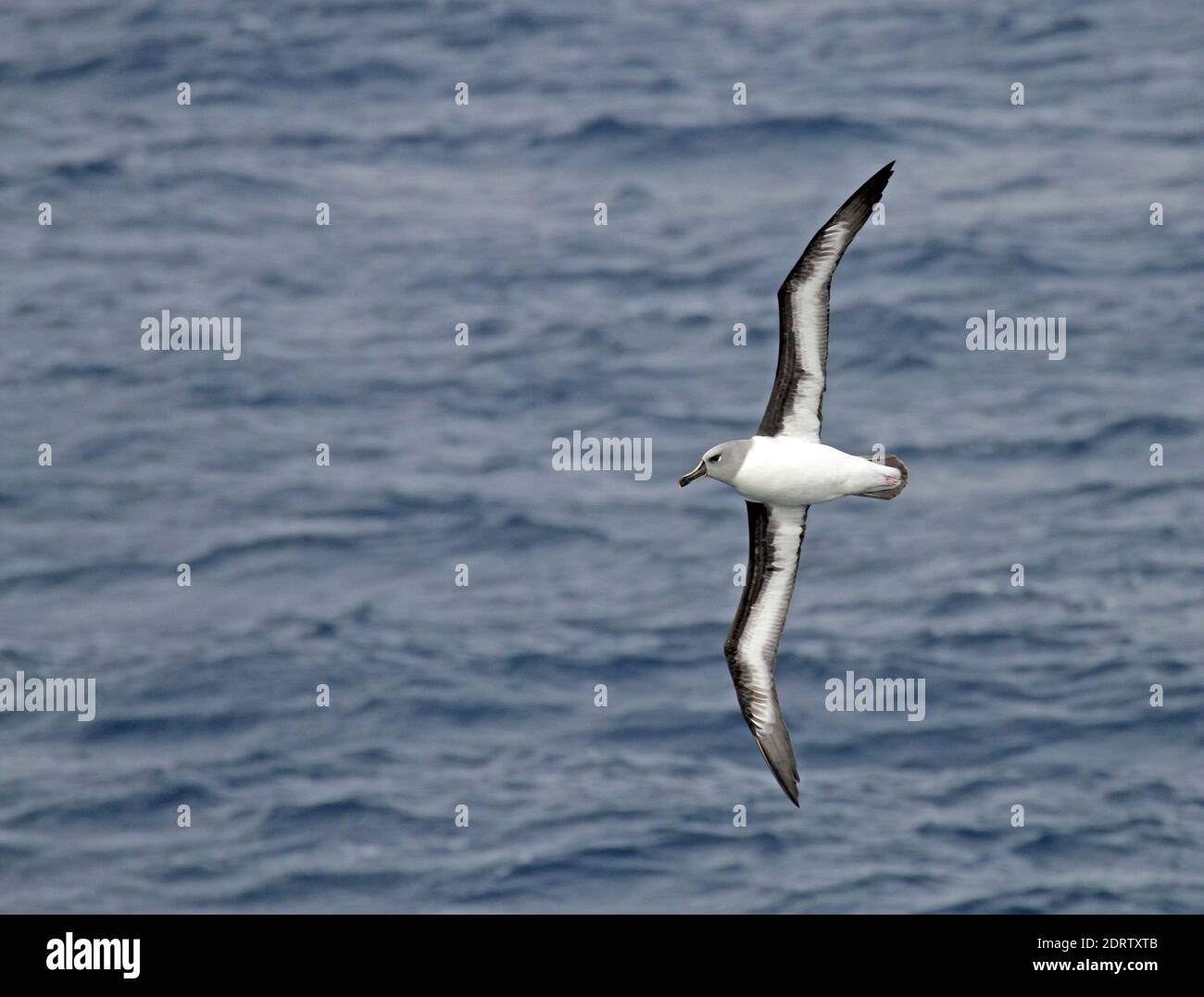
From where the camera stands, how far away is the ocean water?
93.6 ft

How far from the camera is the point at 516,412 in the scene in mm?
40125

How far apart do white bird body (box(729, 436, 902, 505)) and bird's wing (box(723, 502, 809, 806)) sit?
122 cm

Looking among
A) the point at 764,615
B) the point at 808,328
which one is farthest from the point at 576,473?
the point at 808,328

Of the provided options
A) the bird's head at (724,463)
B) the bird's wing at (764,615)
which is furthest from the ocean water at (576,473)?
the bird's head at (724,463)

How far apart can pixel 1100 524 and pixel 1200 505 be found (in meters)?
1.75

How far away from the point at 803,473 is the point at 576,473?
24.3 m

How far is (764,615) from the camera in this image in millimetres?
15391

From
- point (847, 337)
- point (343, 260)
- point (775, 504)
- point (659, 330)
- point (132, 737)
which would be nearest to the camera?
point (775, 504)

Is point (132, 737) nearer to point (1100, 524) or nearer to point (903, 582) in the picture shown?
point (903, 582)

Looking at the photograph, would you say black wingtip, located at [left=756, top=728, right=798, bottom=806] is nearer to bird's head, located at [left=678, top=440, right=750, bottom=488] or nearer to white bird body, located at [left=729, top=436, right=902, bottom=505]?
white bird body, located at [left=729, top=436, right=902, bottom=505]

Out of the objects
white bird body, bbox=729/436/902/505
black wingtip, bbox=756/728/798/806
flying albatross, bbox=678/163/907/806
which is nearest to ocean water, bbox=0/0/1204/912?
black wingtip, bbox=756/728/798/806

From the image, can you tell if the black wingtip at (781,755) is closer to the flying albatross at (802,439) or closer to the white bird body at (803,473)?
the flying albatross at (802,439)

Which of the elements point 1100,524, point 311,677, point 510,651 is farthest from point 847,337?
point 311,677

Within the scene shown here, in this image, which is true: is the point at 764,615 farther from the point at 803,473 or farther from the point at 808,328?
the point at 808,328
